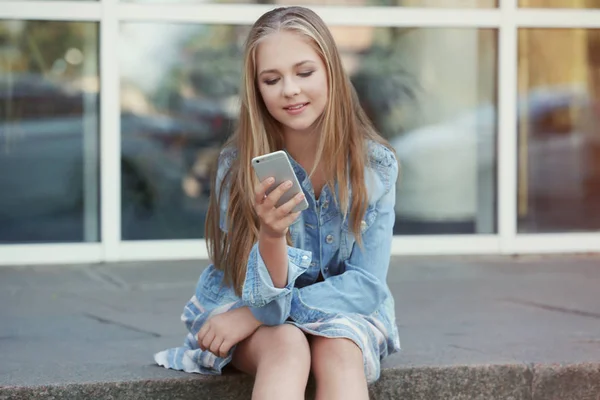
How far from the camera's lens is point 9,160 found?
5203 millimetres

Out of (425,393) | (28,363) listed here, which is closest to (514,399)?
(425,393)

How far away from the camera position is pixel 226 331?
2.41m

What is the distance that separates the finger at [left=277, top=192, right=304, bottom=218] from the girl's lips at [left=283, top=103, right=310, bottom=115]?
0.38 meters

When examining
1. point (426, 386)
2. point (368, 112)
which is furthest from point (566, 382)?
point (368, 112)

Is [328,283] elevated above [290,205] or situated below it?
below

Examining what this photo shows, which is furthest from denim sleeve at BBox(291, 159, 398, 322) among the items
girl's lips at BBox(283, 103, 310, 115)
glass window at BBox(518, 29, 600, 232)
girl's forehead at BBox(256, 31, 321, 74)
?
glass window at BBox(518, 29, 600, 232)

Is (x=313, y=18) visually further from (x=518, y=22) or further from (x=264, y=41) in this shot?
(x=518, y=22)

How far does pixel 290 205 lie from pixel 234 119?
3251mm

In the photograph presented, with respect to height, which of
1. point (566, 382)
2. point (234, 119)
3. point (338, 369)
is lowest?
point (566, 382)

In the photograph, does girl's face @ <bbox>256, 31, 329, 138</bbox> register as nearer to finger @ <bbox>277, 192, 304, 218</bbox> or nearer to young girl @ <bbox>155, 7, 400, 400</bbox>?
young girl @ <bbox>155, 7, 400, 400</bbox>

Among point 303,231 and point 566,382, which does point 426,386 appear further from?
point 303,231

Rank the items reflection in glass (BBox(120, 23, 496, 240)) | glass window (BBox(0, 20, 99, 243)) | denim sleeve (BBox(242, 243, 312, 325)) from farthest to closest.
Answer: reflection in glass (BBox(120, 23, 496, 240)) < glass window (BBox(0, 20, 99, 243)) < denim sleeve (BBox(242, 243, 312, 325))

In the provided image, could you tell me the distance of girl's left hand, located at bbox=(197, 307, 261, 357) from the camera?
95.0 inches

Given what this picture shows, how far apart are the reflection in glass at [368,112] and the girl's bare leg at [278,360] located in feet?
9.83
